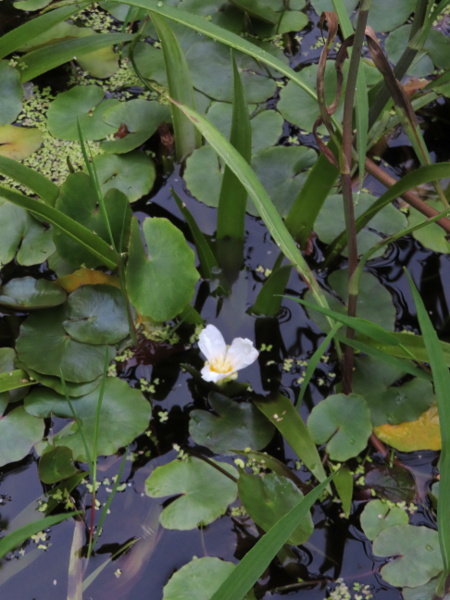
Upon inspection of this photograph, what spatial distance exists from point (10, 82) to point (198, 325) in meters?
0.82

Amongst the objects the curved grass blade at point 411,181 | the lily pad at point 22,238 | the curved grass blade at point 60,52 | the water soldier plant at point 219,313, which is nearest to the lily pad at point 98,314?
the water soldier plant at point 219,313

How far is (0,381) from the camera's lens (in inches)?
47.4

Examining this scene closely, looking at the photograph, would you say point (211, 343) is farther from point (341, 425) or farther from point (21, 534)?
point (21, 534)

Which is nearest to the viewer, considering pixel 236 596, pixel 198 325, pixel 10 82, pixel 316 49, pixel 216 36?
pixel 236 596

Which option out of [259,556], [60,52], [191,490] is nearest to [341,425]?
[191,490]

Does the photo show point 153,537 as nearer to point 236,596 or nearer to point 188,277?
point 236,596

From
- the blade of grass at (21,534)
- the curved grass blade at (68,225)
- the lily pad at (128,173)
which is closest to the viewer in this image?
the blade of grass at (21,534)

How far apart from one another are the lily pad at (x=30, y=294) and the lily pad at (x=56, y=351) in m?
0.03

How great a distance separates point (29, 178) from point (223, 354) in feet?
1.62

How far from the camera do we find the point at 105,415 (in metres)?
1.20

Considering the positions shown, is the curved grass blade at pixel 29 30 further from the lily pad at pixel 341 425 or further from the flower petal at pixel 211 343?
the lily pad at pixel 341 425

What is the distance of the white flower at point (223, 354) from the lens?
118cm

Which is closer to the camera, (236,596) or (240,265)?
(236,596)

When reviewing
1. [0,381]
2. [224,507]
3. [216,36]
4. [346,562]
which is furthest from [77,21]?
[346,562]
